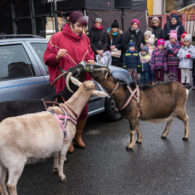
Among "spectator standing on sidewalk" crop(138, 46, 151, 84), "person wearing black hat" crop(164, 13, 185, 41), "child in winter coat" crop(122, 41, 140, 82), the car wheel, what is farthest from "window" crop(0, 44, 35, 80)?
"person wearing black hat" crop(164, 13, 185, 41)

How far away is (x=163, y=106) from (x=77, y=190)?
2057 mm

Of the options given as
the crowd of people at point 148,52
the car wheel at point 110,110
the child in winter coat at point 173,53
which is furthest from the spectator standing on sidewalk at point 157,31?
the car wheel at point 110,110

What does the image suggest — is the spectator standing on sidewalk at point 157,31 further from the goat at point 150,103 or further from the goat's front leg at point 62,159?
the goat's front leg at point 62,159

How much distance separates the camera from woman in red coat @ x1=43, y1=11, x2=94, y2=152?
143 inches

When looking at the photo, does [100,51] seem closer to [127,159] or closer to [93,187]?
[127,159]

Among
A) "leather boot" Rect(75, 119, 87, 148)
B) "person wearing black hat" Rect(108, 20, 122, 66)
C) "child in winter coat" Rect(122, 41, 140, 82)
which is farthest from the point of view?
"person wearing black hat" Rect(108, 20, 122, 66)

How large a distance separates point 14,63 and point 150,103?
229cm

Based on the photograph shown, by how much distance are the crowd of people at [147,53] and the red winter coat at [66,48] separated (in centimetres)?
333

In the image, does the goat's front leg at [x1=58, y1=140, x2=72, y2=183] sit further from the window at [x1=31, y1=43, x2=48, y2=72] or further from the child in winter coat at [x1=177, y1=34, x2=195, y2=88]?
the child in winter coat at [x1=177, y1=34, x2=195, y2=88]

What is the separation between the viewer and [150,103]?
425 centimetres

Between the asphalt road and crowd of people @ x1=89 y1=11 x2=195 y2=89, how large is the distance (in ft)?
10.3

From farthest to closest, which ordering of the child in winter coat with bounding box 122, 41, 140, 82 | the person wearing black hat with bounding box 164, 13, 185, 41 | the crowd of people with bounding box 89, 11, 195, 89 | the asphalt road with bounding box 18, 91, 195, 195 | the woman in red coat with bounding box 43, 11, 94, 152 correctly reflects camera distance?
the person wearing black hat with bounding box 164, 13, 185, 41
the child in winter coat with bounding box 122, 41, 140, 82
the crowd of people with bounding box 89, 11, 195, 89
the woman in red coat with bounding box 43, 11, 94, 152
the asphalt road with bounding box 18, 91, 195, 195

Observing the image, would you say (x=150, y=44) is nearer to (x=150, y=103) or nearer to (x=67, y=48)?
(x=150, y=103)

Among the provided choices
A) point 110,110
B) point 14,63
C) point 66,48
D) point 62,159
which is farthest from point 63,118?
point 110,110
